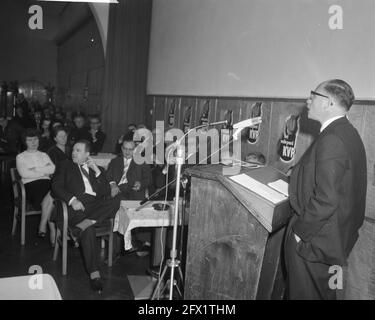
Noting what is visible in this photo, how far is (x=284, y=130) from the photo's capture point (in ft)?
12.8

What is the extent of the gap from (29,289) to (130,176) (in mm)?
2977

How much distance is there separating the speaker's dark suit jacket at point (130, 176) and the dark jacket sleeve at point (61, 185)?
25.3 inches

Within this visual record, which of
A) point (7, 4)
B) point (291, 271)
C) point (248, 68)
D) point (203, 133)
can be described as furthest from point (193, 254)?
point (7, 4)

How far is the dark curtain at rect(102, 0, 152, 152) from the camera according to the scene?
7895 mm

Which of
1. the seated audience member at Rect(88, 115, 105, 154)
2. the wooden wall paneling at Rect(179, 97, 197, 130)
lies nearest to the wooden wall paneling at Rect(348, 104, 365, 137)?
the wooden wall paneling at Rect(179, 97, 197, 130)

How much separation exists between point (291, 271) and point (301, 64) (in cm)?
228

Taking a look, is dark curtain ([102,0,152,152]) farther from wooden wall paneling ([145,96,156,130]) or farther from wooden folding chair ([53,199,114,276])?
wooden folding chair ([53,199,114,276])

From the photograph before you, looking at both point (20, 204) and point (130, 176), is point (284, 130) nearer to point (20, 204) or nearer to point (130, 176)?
point (130, 176)

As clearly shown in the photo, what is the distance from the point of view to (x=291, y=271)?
221cm

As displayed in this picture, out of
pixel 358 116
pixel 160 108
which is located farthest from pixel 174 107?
pixel 358 116

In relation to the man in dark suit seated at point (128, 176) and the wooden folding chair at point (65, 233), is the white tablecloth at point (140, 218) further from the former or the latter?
the man in dark suit seated at point (128, 176)

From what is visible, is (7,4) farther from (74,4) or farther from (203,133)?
(203,133)

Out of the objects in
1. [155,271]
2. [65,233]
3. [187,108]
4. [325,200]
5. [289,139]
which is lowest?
[155,271]

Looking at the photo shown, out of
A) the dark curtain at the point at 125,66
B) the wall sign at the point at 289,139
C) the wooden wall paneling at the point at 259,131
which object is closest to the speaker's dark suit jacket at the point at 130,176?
the wooden wall paneling at the point at 259,131
